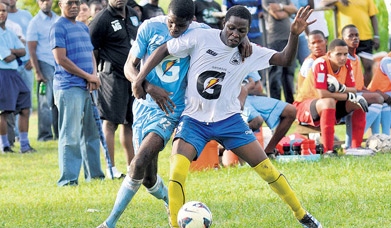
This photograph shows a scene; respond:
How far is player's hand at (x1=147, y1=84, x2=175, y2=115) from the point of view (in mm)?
7621

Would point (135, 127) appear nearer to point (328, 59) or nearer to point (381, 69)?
point (328, 59)

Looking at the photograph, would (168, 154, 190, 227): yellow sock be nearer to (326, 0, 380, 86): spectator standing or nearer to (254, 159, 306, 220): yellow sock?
(254, 159, 306, 220): yellow sock

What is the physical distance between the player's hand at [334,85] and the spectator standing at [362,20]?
2.93m

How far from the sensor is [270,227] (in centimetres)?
794

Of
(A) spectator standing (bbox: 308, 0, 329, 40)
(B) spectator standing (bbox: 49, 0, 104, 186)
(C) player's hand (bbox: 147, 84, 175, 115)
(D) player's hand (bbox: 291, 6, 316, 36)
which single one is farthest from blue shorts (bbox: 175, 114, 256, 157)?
(A) spectator standing (bbox: 308, 0, 329, 40)

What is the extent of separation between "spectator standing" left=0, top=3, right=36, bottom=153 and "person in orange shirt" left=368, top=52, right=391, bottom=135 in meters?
5.50

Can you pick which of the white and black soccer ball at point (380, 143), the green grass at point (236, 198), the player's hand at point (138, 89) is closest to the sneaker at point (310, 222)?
the green grass at point (236, 198)

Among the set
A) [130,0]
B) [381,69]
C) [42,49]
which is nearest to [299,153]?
[381,69]

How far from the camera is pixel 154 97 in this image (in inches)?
301

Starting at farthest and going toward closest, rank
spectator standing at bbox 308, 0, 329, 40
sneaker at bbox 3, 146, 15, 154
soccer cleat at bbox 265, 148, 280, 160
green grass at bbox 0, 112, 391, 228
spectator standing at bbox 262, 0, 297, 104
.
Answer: spectator standing at bbox 308, 0, 329, 40 < sneaker at bbox 3, 146, 15, 154 < spectator standing at bbox 262, 0, 297, 104 < soccer cleat at bbox 265, 148, 280, 160 < green grass at bbox 0, 112, 391, 228

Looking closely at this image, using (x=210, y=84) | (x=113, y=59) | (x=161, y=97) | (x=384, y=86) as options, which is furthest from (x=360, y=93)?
(x=161, y=97)

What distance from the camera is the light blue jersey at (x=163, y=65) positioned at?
787cm

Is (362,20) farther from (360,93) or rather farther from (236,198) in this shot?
(236,198)

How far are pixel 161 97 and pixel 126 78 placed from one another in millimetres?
3681
